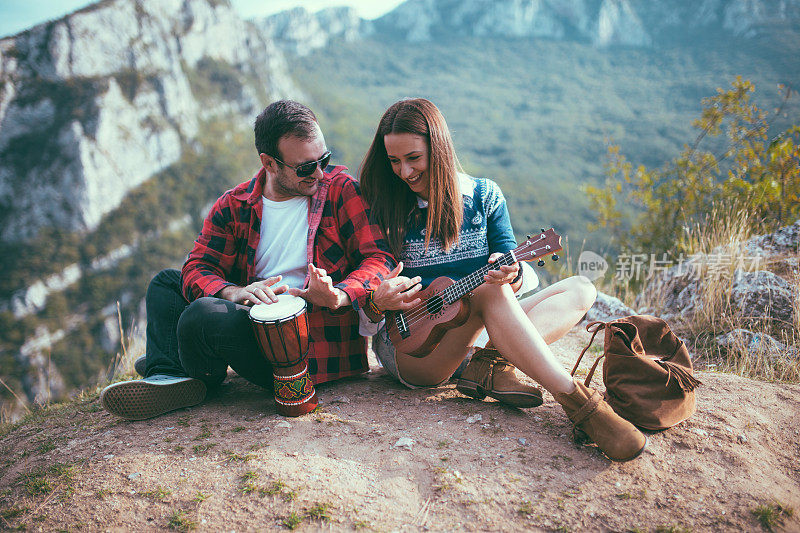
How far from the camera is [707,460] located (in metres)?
2.34

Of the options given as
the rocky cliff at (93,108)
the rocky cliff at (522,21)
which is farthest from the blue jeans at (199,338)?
the rocky cliff at (522,21)

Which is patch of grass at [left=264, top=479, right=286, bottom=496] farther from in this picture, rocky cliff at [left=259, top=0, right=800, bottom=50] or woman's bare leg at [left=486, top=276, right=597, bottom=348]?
rocky cliff at [left=259, top=0, right=800, bottom=50]

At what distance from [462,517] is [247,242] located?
193 cm

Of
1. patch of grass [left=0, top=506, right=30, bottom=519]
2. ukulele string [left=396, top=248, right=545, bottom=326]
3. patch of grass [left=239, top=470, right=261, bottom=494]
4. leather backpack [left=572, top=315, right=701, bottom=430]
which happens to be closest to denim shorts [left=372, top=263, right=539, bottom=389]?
ukulele string [left=396, top=248, right=545, bottom=326]

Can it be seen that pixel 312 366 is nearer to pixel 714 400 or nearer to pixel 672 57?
pixel 714 400

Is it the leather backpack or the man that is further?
the man

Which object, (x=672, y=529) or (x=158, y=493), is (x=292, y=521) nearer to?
(x=158, y=493)

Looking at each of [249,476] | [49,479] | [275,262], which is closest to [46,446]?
[49,479]

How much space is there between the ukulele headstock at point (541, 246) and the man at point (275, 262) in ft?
2.59

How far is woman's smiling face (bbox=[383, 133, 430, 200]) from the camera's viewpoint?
9.02 ft

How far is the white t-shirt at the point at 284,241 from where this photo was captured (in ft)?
9.58

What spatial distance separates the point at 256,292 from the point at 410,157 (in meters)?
1.12

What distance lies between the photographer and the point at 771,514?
201cm

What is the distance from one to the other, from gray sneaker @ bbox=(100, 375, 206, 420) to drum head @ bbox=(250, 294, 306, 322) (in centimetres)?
70
